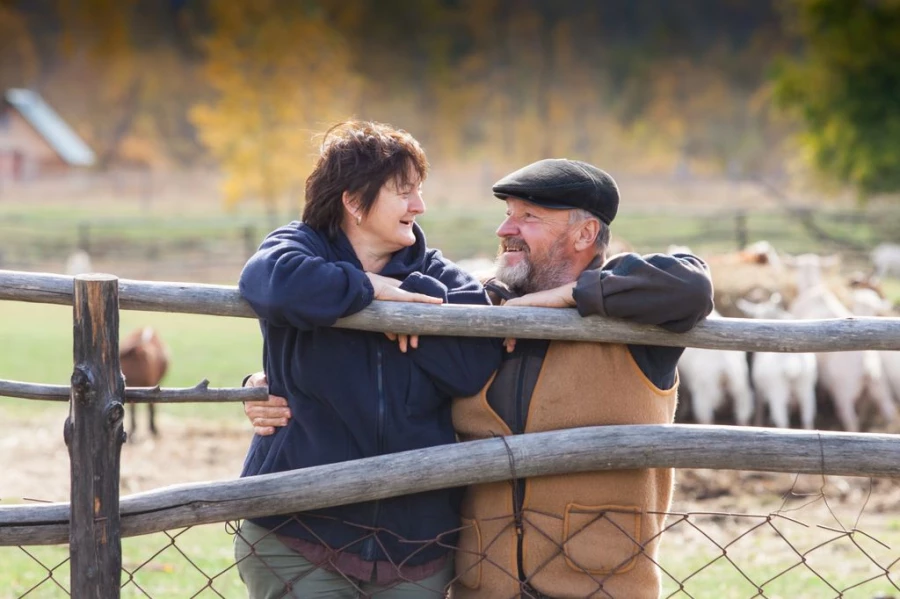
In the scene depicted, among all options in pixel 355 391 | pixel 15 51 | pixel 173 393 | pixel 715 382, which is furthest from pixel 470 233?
pixel 15 51

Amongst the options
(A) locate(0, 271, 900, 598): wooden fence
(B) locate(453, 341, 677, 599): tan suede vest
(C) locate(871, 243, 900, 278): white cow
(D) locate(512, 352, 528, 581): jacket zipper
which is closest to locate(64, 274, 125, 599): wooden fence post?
(A) locate(0, 271, 900, 598): wooden fence

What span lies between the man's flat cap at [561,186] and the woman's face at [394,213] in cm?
30

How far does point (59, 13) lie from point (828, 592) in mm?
75478

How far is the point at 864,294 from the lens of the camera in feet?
44.3

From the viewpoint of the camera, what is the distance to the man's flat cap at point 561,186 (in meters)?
3.21

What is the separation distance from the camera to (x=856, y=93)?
33.8m

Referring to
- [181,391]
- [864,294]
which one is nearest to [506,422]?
[181,391]

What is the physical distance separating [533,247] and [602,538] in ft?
2.90

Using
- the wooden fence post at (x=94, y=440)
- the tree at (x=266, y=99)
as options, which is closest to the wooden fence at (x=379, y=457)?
the wooden fence post at (x=94, y=440)

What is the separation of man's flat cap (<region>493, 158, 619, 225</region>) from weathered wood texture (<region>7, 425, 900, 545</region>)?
692mm

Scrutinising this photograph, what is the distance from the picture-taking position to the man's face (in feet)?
10.8

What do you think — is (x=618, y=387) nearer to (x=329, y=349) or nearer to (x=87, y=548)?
(x=329, y=349)

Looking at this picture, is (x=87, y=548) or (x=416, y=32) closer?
(x=87, y=548)

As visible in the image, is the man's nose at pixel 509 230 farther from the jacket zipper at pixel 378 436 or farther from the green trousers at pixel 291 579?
the green trousers at pixel 291 579
